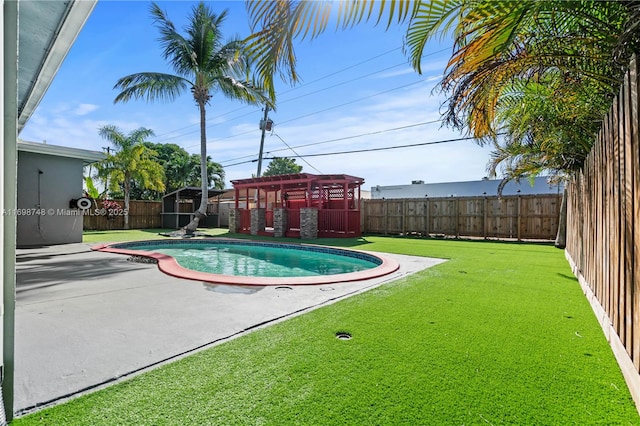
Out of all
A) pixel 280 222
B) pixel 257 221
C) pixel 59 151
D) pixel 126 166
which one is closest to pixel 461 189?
pixel 280 222

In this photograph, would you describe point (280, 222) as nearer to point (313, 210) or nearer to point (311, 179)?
point (313, 210)

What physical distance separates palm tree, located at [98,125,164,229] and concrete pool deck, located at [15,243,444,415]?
14.8 metres

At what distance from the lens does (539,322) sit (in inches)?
136

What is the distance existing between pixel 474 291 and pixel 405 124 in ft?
51.1

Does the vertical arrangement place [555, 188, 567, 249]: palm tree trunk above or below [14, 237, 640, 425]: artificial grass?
above

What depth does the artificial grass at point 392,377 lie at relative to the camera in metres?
1.87

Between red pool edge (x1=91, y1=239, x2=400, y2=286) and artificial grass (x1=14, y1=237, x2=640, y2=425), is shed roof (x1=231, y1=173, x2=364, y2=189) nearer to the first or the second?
red pool edge (x1=91, y1=239, x2=400, y2=286)

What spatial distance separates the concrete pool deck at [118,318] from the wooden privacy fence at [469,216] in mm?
8878

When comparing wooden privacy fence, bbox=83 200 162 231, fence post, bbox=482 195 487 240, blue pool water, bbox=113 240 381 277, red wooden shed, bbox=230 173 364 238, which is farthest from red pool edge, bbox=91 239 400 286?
wooden privacy fence, bbox=83 200 162 231

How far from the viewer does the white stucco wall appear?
10.4 m

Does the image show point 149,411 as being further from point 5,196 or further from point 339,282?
point 339,282

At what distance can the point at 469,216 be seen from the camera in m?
14.4

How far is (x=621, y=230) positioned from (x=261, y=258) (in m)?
9.11

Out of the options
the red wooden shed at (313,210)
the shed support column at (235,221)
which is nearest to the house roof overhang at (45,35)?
the red wooden shed at (313,210)
